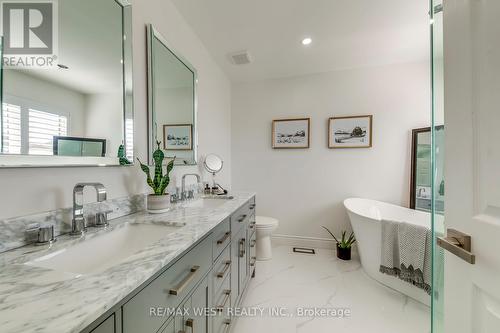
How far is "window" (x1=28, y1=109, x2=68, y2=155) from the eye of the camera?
80cm

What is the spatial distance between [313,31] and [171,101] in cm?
148

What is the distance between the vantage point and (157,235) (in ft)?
3.35

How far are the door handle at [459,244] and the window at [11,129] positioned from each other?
1.50 metres

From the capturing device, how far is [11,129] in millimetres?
749

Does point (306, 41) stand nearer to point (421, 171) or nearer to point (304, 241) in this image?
point (421, 171)

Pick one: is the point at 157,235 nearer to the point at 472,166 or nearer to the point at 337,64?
the point at 472,166

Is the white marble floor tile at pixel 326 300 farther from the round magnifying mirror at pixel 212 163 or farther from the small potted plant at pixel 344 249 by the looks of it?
the round magnifying mirror at pixel 212 163

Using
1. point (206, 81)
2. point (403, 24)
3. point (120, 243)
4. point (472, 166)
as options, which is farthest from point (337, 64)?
point (120, 243)

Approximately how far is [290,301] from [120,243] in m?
1.47

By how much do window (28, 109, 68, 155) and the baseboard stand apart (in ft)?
8.89

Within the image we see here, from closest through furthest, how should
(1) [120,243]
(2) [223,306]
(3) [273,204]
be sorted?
(1) [120,243] → (2) [223,306] → (3) [273,204]

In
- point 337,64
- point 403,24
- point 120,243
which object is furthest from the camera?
point 337,64

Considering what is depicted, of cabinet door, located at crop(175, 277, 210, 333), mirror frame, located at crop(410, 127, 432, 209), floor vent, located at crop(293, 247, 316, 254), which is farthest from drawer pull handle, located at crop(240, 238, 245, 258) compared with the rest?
mirror frame, located at crop(410, 127, 432, 209)

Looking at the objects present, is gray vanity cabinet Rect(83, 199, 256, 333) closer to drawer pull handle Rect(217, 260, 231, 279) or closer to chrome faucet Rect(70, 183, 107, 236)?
drawer pull handle Rect(217, 260, 231, 279)
